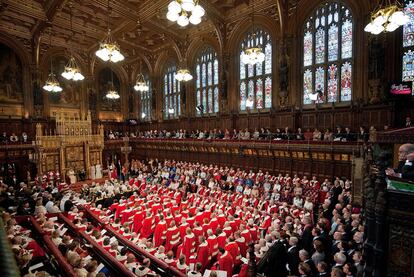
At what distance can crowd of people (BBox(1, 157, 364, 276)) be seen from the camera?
5.79 m

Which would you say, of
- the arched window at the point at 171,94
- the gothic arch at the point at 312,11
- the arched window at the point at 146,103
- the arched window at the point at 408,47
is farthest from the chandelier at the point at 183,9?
the arched window at the point at 146,103

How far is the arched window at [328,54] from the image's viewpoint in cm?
1349

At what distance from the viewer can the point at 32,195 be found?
38.0ft

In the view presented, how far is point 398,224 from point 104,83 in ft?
97.3

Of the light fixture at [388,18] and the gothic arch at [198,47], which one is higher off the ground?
the gothic arch at [198,47]

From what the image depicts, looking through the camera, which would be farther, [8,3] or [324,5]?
[8,3]

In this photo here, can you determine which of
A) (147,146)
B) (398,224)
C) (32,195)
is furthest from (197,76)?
(398,224)

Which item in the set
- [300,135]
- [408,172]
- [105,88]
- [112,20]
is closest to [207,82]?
[112,20]

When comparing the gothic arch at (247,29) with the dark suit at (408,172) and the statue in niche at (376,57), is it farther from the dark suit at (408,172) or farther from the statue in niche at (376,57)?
the dark suit at (408,172)

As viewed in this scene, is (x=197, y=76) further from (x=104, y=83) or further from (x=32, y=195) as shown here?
(x=32, y=195)

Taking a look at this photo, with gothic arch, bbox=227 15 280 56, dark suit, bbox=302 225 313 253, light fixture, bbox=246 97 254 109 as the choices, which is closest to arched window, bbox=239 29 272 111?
light fixture, bbox=246 97 254 109

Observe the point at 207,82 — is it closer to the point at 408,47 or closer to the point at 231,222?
the point at 408,47

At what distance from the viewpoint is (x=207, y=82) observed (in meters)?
21.6

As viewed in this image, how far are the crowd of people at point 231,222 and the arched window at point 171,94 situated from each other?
11.0m
